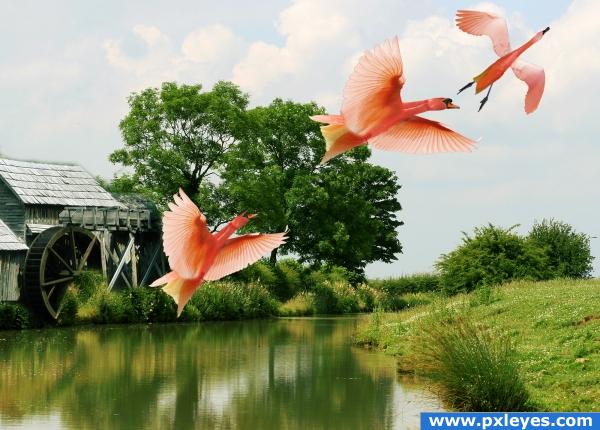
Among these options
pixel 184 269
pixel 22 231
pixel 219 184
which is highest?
pixel 219 184

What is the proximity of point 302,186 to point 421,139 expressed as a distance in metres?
44.1

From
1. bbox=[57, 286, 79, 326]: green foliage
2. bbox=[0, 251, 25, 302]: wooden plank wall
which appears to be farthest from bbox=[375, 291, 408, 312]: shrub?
bbox=[0, 251, 25, 302]: wooden plank wall

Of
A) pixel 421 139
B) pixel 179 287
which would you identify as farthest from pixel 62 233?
pixel 421 139

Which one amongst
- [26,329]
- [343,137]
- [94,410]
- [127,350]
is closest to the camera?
[343,137]

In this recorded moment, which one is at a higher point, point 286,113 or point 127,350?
point 286,113

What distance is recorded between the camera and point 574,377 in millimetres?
12227

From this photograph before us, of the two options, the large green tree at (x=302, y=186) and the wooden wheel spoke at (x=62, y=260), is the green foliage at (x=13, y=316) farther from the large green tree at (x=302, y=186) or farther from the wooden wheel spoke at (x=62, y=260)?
the large green tree at (x=302, y=186)

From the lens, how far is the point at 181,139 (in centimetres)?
4238

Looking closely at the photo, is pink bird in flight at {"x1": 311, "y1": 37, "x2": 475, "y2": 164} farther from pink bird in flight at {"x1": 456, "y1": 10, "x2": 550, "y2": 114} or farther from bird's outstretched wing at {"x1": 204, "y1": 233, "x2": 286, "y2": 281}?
bird's outstretched wing at {"x1": 204, "y1": 233, "x2": 286, "y2": 281}

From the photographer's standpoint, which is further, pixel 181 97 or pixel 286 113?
pixel 286 113

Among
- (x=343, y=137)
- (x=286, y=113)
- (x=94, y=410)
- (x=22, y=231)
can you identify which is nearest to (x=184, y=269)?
(x=343, y=137)

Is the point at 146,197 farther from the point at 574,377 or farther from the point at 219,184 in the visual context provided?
the point at 574,377

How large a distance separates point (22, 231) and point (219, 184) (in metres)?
12.5

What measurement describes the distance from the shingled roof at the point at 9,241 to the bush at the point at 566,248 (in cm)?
1921
